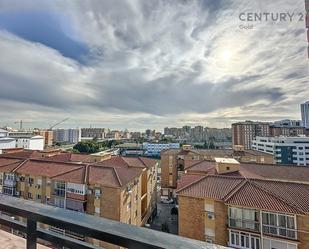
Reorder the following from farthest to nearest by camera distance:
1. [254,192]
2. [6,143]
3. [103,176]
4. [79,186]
A: [6,143] < [103,176] < [79,186] < [254,192]

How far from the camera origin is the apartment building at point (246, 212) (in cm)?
684

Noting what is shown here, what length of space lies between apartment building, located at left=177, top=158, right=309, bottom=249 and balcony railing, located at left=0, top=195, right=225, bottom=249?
777 cm

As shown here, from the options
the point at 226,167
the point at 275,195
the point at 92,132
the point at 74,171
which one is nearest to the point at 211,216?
the point at 275,195

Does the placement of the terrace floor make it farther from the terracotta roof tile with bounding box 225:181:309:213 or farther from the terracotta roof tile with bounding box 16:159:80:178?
the terracotta roof tile with bounding box 16:159:80:178

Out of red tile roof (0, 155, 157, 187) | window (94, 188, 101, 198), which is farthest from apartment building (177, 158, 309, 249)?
window (94, 188, 101, 198)

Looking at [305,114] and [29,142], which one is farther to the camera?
[305,114]

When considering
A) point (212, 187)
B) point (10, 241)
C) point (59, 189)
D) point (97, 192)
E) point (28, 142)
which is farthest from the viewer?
point (28, 142)

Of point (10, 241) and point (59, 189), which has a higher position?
point (10, 241)

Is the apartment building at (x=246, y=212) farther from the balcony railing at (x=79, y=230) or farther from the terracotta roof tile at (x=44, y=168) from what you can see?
the balcony railing at (x=79, y=230)

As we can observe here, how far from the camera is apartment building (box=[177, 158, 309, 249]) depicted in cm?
684

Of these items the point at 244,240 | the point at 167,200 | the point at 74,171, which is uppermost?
the point at 74,171

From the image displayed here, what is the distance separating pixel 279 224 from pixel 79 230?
8213mm

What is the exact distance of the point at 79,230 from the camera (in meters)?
0.66

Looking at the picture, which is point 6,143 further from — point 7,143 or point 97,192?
point 97,192
